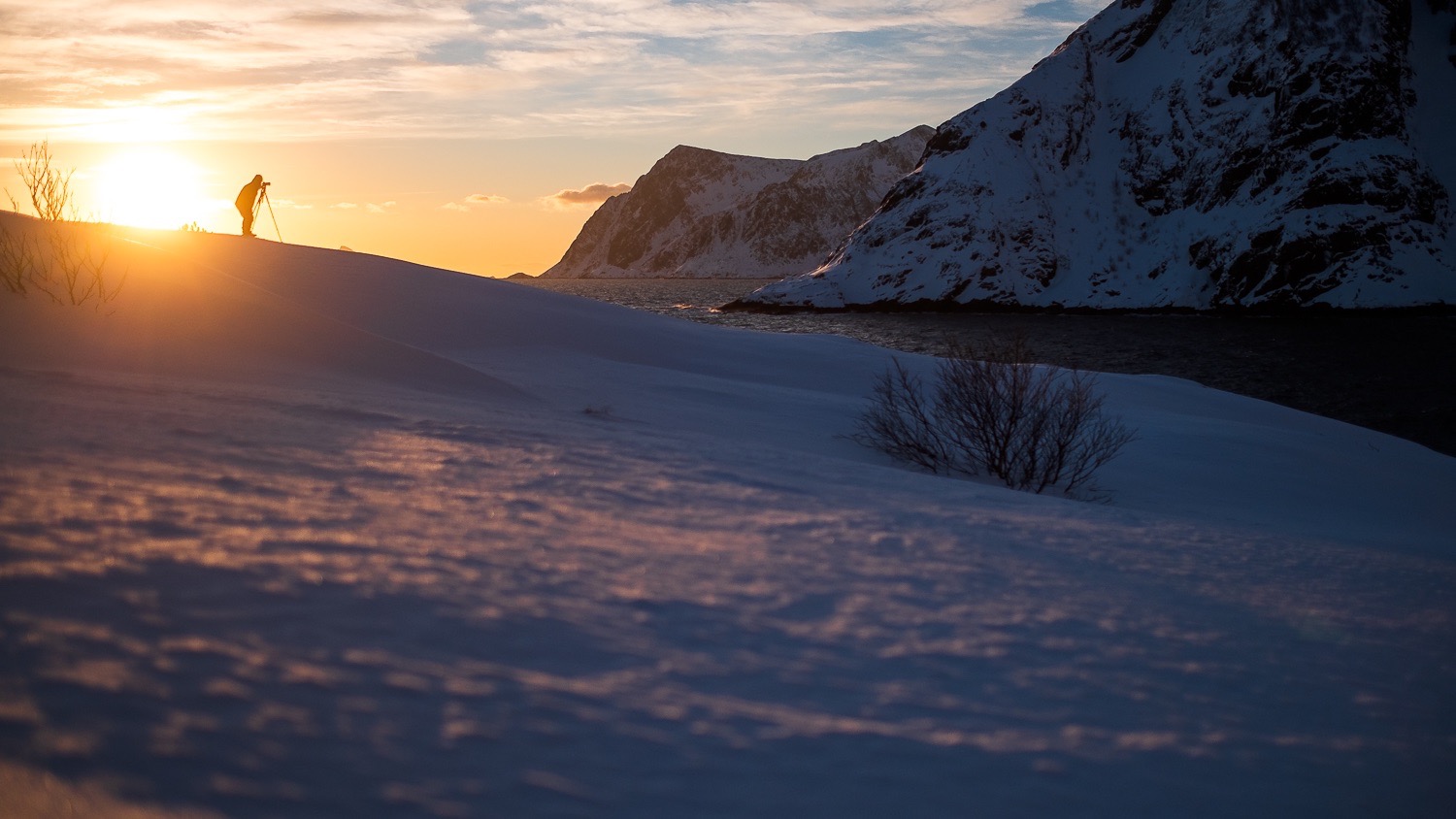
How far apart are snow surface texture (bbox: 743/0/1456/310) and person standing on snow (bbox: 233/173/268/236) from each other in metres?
70.5

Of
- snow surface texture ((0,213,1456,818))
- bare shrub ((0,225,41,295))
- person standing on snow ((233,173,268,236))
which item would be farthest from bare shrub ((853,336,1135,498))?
person standing on snow ((233,173,268,236))

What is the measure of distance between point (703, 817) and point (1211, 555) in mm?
5248

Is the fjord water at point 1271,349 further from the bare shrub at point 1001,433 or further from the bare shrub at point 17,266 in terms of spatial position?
the bare shrub at point 17,266

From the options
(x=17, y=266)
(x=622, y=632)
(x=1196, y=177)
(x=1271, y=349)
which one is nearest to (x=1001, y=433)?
(x=622, y=632)

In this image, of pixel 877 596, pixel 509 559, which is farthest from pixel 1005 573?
pixel 509 559

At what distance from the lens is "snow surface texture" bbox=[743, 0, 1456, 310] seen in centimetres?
7469

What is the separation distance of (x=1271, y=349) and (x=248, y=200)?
48159mm

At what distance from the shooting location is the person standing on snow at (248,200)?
2162 centimetres

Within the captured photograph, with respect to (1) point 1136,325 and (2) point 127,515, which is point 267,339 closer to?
(2) point 127,515

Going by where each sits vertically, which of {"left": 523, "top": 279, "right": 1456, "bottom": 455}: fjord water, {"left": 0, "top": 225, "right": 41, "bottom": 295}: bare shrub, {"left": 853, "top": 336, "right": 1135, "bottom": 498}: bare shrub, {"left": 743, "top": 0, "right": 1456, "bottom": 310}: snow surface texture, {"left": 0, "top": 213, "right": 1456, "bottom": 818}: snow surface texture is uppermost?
{"left": 743, "top": 0, "right": 1456, "bottom": 310}: snow surface texture

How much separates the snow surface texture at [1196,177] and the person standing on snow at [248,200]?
70505 millimetres

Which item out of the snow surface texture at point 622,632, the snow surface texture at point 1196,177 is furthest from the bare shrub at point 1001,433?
the snow surface texture at point 1196,177

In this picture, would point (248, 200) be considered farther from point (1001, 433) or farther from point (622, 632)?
point (622, 632)

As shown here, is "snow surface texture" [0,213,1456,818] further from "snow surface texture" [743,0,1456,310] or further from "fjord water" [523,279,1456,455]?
"snow surface texture" [743,0,1456,310]
